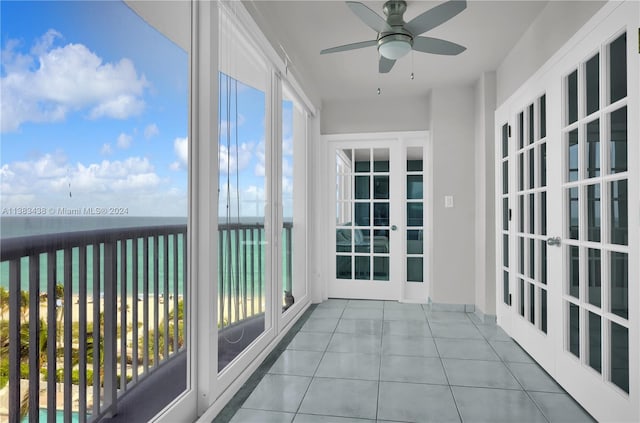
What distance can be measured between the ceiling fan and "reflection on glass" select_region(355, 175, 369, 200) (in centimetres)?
212

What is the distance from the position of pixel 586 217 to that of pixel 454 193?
2.08 metres

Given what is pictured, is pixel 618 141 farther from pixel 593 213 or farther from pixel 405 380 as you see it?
pixel 405 380

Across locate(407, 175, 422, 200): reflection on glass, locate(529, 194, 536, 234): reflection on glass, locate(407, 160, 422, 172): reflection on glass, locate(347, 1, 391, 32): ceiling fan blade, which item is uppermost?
locate(347, 1, 391, 32): ceiling fan blade

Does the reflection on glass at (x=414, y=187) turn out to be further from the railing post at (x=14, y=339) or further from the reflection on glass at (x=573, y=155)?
the railing post at (x=14, y=339)

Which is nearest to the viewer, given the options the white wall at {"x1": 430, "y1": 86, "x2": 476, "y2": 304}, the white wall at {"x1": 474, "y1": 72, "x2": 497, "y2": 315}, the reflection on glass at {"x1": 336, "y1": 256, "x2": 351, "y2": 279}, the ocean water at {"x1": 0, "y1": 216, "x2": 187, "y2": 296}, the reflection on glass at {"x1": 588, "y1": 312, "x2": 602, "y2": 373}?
the ocean water at {"x1": 0, "y1": 216, "x2": 187, "y2": 296}

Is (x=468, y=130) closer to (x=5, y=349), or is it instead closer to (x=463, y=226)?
(x=463, y=226)

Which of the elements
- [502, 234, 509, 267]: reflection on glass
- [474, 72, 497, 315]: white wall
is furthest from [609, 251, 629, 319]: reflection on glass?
[474, 72, 497, 315]: white wall

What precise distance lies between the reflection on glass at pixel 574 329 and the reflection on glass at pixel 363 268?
2593 mm

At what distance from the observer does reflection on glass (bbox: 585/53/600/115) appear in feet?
6.43

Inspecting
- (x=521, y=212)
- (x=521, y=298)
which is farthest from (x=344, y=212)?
(x=521, y=298)

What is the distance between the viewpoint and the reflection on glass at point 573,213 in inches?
85.5

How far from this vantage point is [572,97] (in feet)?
7.34

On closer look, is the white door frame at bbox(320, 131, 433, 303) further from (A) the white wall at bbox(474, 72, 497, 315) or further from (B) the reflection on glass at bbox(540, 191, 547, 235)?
(B) the reflection on glass at bbox(540, 191, 547, 235)

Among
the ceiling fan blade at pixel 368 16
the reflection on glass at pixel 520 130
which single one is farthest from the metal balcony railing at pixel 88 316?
the reflection on glass at pixel 520 130
